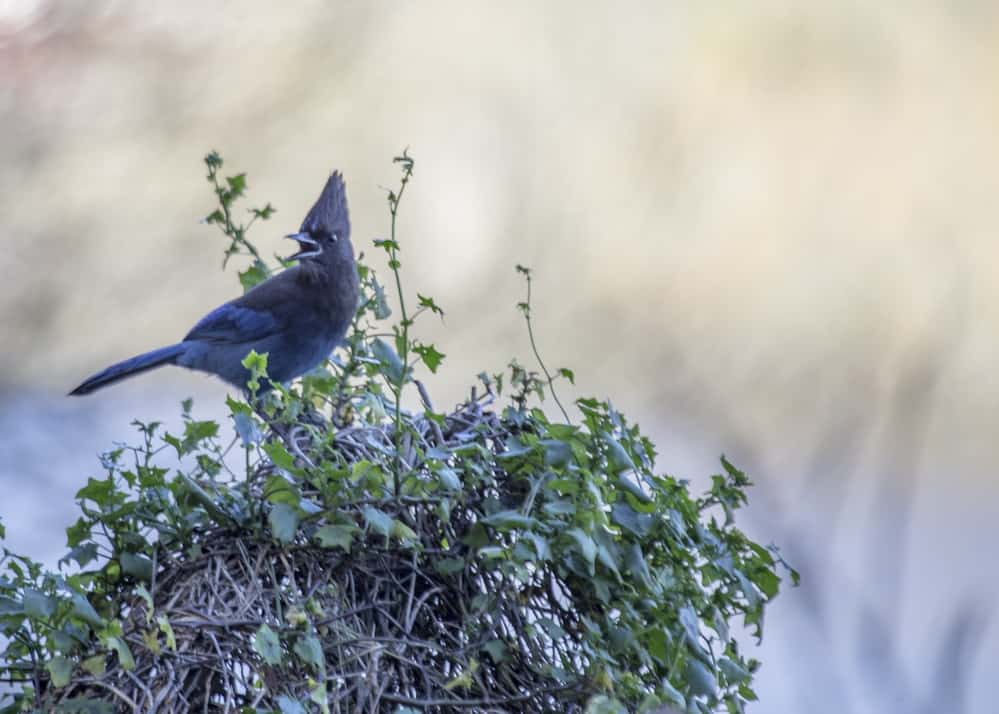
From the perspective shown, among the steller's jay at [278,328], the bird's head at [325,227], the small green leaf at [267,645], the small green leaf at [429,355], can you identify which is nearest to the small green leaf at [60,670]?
the small green leaf at [267,645]

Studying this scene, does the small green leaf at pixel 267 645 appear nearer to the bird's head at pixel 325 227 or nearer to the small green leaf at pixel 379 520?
the small green leaf at pixel 379 520

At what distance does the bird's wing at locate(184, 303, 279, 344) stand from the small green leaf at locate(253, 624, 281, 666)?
3.48ft

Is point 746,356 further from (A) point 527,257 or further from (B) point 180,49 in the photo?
(B) point 180,49

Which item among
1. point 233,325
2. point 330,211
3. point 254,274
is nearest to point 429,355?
point 254,274

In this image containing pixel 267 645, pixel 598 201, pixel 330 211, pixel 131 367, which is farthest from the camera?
pixel 598 201

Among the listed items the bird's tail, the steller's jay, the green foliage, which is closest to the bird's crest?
the steller's jay

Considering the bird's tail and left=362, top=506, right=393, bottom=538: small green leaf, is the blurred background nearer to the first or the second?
the bird's tail

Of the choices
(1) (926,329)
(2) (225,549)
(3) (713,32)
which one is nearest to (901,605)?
(1) (926,329)

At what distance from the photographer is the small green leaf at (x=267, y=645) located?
84 centimetres

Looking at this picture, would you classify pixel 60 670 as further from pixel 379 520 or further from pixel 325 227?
pixel 325 227

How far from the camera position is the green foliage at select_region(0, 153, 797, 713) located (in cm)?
91

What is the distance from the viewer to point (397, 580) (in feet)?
3.20

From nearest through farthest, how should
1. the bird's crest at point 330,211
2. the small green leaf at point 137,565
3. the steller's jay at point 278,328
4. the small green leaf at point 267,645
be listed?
1. the small green leaf at point 267,645
2. the small green leaf at point 137,565
3. the bird's crest at point 330,211
4. the steller's jay at point 278,328

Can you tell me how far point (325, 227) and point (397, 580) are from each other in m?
0.82
